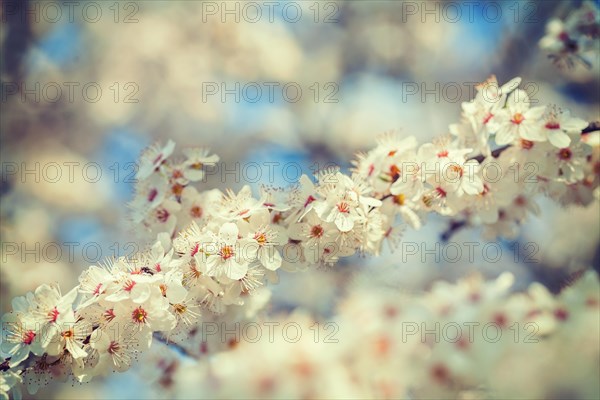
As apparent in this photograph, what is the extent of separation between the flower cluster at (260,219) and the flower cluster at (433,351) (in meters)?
0.42

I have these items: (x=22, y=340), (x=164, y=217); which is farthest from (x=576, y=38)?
(x=22, y=340)

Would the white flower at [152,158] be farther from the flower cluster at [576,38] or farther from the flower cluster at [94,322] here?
the flower cluster at [576,38]

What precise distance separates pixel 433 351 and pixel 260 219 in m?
0.97

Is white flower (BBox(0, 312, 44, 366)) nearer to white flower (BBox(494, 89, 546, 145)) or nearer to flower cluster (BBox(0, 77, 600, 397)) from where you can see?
flower cluster (BBox(0, 77, 600, 397))

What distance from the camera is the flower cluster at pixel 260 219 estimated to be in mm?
1296

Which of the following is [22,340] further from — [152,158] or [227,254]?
[152,158]

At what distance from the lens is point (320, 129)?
3621 millimetres

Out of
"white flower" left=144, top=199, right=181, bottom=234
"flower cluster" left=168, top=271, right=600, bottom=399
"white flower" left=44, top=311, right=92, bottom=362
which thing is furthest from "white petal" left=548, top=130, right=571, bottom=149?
"white flower" left=44, top=311, right=92, bottom=362

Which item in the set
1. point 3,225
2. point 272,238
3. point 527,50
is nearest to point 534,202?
point 272,238

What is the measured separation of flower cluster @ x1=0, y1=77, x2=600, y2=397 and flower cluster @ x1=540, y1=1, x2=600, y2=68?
62 centimetres

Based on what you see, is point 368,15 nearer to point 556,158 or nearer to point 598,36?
point 598,36

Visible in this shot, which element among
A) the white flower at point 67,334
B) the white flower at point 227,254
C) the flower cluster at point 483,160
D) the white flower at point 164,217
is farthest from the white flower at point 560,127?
the white flower at point 67,334

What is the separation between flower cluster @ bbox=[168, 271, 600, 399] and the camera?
1.83 m

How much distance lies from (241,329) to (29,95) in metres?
1.98
